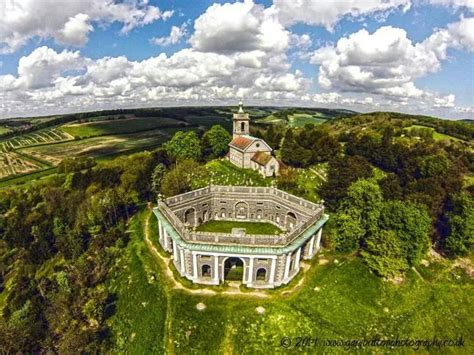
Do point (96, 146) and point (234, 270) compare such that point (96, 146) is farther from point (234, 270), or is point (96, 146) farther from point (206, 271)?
point (234, 270)

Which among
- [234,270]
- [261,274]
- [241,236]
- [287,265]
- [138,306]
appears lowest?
[138,306]

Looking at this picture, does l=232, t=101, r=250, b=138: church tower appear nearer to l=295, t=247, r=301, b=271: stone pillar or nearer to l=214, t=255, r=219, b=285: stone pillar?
l=295, t=247, r=301, b=271: stone pillar

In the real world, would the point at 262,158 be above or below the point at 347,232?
above

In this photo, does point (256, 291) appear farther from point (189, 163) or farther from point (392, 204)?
point (189, 163)

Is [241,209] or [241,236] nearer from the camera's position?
[241,236]

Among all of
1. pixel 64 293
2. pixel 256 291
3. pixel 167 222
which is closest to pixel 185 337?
pixel 256 291

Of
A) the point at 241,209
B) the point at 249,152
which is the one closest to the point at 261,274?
the point at 241,209
